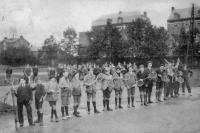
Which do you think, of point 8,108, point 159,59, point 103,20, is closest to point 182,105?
point 8,108

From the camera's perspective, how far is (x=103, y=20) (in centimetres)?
9925

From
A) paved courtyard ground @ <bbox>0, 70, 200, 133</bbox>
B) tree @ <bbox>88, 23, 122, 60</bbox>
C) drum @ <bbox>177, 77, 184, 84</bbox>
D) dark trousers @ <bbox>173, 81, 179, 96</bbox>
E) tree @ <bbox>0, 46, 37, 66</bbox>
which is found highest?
tree @ <bbox>88, 23, 122, 60</bbox>

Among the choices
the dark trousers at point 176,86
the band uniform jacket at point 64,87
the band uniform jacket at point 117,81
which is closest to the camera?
the band uniform jacket at point 64,87

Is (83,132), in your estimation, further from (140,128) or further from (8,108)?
(8,108)

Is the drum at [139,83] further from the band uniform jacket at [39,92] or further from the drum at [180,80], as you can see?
the band uniform jacket at [39,92]

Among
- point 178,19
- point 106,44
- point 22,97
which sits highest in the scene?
point 178,19

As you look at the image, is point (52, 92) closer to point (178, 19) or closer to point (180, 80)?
point (180, 80)

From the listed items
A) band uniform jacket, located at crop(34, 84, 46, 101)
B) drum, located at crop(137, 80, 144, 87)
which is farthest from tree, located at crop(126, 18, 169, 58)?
band uniform jacket, located at crop(34, 84, 46, 101)

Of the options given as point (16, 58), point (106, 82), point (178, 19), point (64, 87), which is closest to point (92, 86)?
point (106, 82)

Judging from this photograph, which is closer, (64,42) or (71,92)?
(71,92)

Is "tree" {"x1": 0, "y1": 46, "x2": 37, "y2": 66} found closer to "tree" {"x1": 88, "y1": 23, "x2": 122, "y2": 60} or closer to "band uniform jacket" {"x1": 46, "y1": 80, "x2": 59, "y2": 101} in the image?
"tree" {"x1": 88, "y1": 23, "x2": 122, "y2": 60}

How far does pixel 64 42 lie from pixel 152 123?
6342cm

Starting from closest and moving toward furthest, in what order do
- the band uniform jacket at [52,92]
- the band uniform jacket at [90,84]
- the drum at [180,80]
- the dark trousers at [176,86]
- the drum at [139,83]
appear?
the band uniform jacket at [52,92] → the band uniform jacket at [90,84] → the drum at [139,83] → the dark trousers at [176,86] → the drum at [180,80]

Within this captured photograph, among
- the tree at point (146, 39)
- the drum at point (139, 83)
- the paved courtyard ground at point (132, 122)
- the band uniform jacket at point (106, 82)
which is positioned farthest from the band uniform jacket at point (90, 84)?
the tree at point (146, 39)
